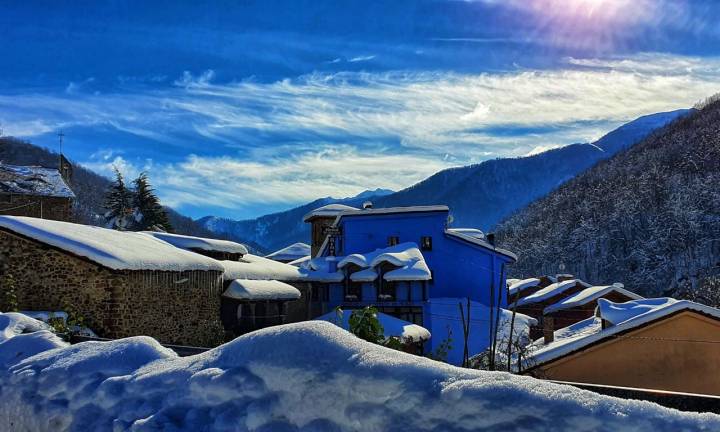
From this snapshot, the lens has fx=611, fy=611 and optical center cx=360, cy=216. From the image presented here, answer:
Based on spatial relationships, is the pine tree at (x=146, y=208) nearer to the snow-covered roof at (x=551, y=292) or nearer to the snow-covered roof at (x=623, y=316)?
the snow-covered roof at (x=551, y=292)

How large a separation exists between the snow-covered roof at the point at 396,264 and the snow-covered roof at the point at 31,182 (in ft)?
73.6

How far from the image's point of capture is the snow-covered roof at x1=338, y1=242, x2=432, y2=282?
102ft

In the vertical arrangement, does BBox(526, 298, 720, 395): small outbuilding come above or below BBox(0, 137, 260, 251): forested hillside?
below

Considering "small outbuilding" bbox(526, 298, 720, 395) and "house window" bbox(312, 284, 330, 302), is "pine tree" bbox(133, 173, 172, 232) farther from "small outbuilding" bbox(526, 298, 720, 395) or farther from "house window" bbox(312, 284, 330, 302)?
"small outbuilding" bbox(526, 298, 720, 395)

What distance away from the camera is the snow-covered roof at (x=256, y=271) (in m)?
26.1

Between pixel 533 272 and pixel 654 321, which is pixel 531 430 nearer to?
pixel 654 321

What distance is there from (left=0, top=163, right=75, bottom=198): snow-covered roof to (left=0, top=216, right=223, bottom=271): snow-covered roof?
71.9 feet

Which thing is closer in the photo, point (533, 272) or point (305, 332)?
point (305, 332)

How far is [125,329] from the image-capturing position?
18875 millimetres

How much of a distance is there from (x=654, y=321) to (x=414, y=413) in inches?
521

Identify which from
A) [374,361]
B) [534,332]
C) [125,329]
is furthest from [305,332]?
[534,332]

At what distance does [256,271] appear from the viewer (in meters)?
27.9

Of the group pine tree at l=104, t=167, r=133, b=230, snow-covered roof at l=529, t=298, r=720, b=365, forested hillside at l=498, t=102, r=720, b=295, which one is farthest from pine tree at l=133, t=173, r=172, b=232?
forested hillside at l=498, t=102, r=720, b=295

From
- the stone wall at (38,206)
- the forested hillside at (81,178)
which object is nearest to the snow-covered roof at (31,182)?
the stone wall at (38,206)
